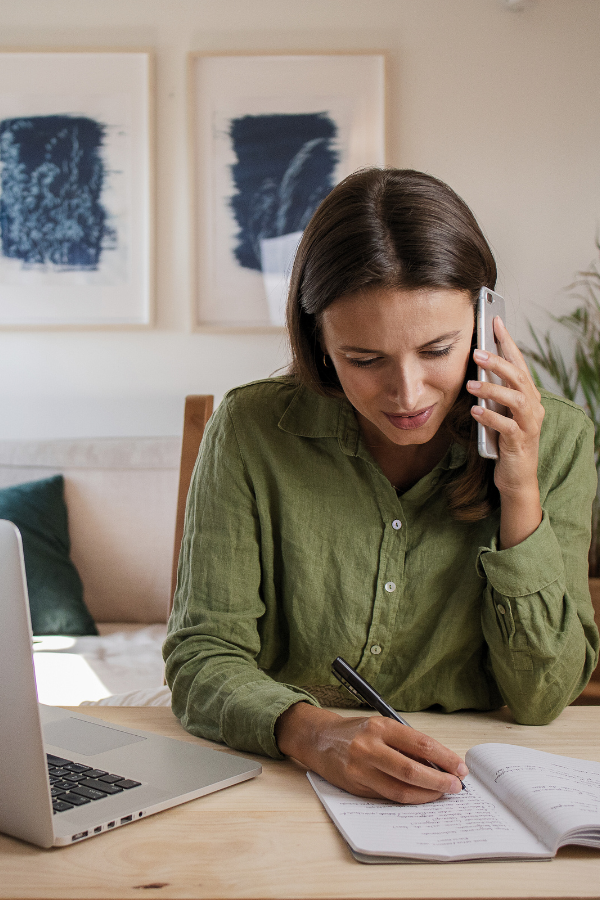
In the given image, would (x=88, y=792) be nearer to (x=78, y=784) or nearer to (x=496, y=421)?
(x=78, y=784)

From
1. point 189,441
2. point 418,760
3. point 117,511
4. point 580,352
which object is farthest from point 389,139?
point 418,760

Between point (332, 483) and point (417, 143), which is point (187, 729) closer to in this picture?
point (332, 483)

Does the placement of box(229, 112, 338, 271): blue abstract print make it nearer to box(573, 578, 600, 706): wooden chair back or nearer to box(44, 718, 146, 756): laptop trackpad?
box(573, 578, 600, 706): wooden chair back

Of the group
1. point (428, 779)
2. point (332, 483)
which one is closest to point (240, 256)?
point (332, 483)

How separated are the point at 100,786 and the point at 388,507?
508mm

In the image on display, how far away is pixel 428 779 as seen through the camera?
68cm

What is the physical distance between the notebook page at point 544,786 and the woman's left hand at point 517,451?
0.27m

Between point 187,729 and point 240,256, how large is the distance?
1987mm

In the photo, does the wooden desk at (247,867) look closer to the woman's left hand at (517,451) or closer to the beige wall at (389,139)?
the woman's left hand at (517,451)

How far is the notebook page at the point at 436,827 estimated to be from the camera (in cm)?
59

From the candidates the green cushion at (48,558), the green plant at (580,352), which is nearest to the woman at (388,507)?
the green cushion at (48,558)

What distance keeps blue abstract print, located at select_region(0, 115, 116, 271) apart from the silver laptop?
6.61ft

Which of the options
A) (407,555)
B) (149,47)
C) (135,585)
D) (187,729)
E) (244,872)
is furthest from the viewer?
(149,47)

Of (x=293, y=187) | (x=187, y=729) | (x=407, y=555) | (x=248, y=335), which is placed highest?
(x=293, y=187)
